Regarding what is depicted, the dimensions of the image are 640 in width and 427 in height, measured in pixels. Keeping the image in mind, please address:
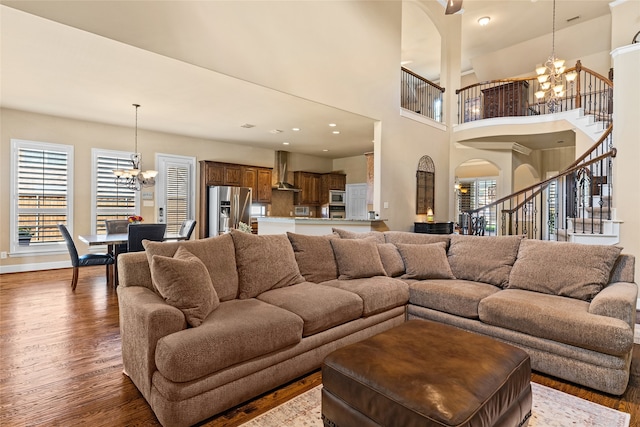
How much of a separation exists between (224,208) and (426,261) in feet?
18.3

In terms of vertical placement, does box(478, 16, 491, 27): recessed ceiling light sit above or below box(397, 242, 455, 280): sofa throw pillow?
above

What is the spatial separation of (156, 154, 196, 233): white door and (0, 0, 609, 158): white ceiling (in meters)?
0.71

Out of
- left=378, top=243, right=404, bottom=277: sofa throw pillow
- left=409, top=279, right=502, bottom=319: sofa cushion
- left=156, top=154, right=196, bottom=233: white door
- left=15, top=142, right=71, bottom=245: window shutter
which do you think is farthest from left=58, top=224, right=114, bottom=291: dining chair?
left=409, top=279, right=502, bottom=319: sofa cushion

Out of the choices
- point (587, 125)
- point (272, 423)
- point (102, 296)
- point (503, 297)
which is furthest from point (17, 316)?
point (587, 125)

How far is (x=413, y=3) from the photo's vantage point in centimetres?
687

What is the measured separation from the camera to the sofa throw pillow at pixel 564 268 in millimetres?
2598

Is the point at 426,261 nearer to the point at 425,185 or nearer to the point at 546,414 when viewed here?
the point at 546,414

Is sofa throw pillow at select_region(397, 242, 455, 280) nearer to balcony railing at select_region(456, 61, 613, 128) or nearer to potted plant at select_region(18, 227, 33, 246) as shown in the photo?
balcony railing at select_region(456, 61, 613, 128)

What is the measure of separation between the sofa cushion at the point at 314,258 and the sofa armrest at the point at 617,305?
1.99 meters

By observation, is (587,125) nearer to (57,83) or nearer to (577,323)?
(577,323)

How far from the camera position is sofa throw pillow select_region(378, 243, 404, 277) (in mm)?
3410

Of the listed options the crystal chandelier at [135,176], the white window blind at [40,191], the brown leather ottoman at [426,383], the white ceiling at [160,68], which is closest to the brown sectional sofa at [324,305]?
the brown leather ottoman at [426,383]

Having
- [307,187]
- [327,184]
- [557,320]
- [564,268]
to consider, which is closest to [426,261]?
[564,268]

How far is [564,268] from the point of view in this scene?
2.74 metres
